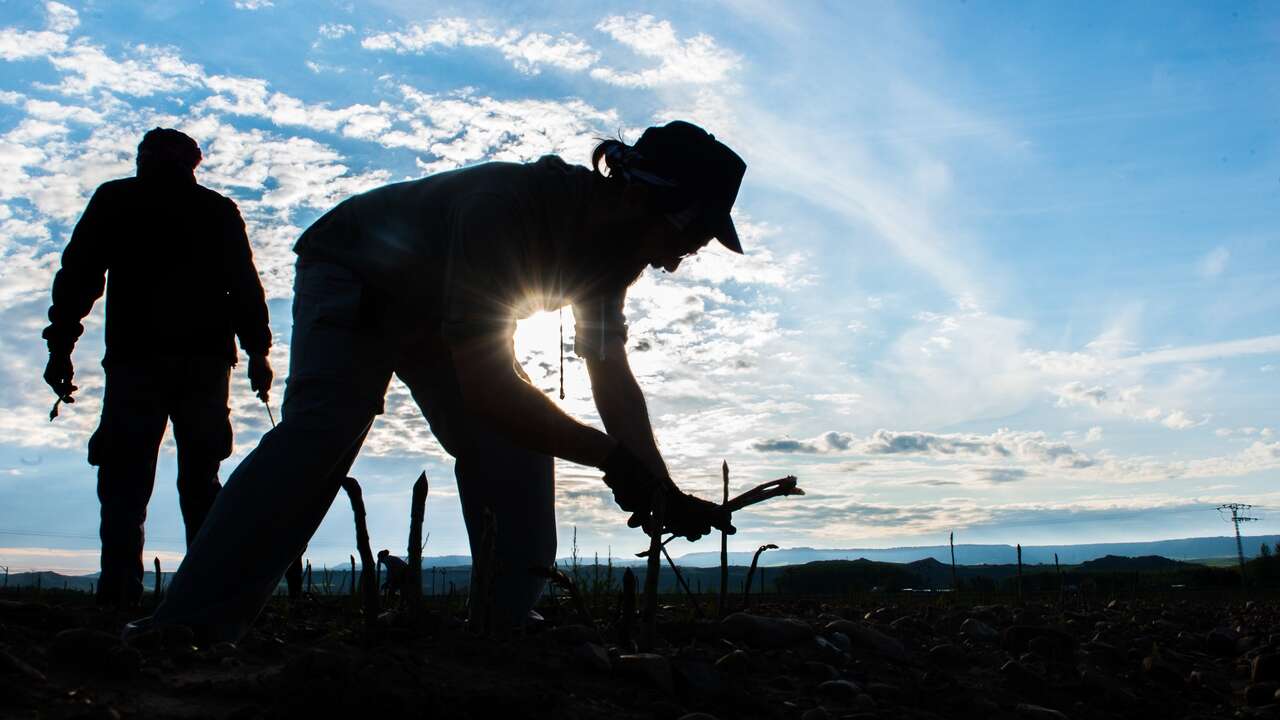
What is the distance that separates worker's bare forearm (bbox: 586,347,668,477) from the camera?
3328 millimetres

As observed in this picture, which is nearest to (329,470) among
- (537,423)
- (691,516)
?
(537,423)

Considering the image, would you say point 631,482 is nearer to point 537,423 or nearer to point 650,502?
point 650,502

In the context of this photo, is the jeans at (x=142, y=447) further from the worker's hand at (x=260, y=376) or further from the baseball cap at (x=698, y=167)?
the baseball cap at (x=698, y=167)

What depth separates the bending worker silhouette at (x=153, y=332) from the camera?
4.37m

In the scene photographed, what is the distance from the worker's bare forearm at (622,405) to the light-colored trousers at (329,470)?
40 cm

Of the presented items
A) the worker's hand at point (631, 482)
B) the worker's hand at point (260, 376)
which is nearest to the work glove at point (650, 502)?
the worker's hand at point (631, 482)

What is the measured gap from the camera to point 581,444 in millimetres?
2746

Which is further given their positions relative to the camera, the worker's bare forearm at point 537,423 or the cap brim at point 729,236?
the cap brim at point 729,236

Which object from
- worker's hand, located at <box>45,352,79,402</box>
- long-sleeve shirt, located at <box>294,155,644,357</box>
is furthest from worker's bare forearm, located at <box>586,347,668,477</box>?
worker's hand, located at <box>45,352,79,402</box>

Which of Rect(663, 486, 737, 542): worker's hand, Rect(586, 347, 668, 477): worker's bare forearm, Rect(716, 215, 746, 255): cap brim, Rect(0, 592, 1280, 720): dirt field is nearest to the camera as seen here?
Rect(0, 592, 1280, 720): dirt field

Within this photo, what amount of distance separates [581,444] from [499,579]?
35.6 inches

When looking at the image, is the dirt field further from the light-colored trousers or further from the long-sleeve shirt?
the long-sleeve shirt

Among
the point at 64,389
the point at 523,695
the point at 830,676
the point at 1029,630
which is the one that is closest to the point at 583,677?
the point at 523,695

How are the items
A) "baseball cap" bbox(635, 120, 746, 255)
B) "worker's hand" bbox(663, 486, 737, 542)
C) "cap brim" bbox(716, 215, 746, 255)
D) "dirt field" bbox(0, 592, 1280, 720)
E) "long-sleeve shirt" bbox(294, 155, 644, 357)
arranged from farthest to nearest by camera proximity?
"cap brim" bbox(716, 215, 746, 255) < "baseball cap" bbox(635, 120, 746, 255) < "worker's hand" bbox(663, 486, 737, 542) < "long-sleeve shirt" bbox(294, 155, 644, 357) < "dirt field" bbox(0, 592, 1280, 720)
